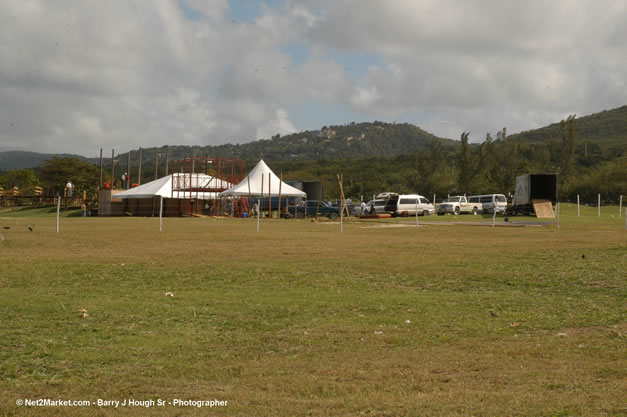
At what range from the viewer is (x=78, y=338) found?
8.26m

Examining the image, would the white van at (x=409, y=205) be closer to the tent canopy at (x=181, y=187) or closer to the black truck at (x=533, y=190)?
the black truck at (x=533, y=190)

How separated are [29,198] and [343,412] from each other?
266ft

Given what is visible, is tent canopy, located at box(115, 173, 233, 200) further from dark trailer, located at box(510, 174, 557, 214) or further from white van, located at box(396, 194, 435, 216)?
dark trailer, located at box(510, 174, 557, 214)

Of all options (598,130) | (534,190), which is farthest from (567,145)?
(598,130)

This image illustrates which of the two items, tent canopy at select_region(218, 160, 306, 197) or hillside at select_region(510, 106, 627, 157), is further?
hillside at select_region(510, 106, 627, 157)

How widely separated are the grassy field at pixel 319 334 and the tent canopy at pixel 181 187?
4031cm

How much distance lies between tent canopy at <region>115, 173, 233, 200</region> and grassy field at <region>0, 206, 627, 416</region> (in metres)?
40.3

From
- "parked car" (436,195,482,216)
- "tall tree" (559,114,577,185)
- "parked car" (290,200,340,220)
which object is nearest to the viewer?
"parked car" (290,200,340,220)

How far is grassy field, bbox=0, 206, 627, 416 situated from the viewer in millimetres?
5738

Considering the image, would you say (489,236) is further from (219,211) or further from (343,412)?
(219,211)

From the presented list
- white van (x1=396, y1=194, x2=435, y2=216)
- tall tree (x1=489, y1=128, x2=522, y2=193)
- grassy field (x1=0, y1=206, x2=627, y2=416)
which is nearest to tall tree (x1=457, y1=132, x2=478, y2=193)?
tall tree (x1=489, y1=128, x2=522, y2=193)

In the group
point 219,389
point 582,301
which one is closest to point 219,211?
point 582,301

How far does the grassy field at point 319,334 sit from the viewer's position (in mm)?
5738

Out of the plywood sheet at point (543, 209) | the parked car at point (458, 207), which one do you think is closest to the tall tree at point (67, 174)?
the parked car at point (458, 207)
